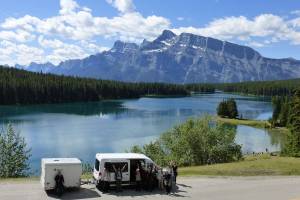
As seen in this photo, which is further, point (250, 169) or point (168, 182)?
point (250, 169)

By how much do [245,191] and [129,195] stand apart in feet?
30.1

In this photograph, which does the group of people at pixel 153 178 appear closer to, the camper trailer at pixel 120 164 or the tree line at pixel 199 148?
the camper trailer at pixel 120 164

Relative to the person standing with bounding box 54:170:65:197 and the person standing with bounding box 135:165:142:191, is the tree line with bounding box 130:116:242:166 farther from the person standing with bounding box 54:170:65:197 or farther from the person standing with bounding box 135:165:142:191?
the person standing with bounding box 54:170:65:197

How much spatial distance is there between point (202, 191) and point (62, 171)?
1066 cm

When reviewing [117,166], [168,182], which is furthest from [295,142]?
[117,166]

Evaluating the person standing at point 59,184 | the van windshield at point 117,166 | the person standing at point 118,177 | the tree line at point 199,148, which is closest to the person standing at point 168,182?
the van windshield at point 117,166

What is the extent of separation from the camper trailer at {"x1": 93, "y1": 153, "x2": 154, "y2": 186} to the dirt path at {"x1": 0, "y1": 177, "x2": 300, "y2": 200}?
3.36 feet

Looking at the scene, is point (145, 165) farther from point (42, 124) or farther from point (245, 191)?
point (42, 124)

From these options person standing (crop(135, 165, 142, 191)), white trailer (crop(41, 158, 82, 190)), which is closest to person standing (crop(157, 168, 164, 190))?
person standing (crop(135, 165, 142, 191))

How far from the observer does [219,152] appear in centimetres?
6047

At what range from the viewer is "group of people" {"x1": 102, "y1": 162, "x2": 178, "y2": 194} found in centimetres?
3366

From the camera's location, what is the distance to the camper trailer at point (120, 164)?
33469mm

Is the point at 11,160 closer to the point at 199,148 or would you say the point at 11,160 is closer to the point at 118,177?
the point at 118,177

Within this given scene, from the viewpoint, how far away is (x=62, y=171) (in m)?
32.3
